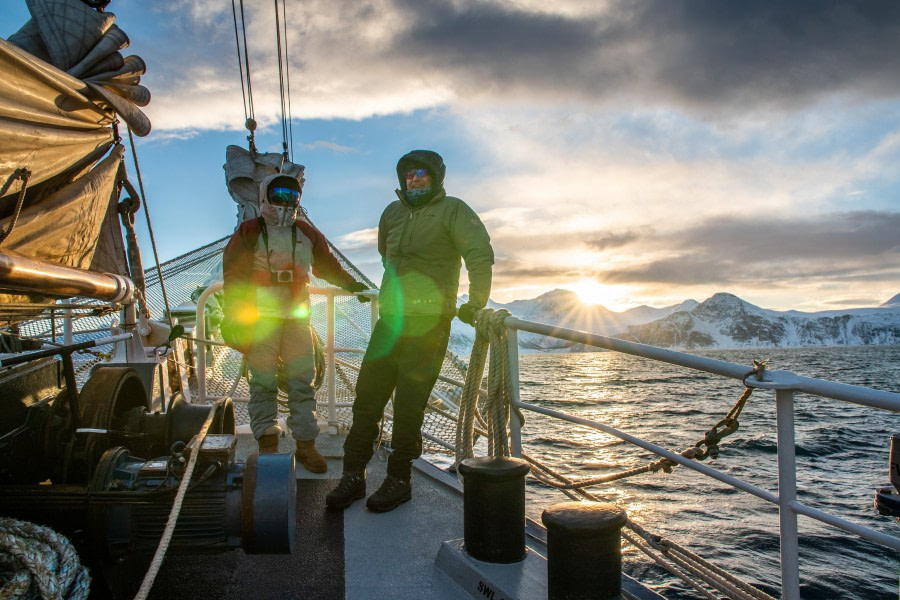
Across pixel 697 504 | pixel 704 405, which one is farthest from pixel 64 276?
pixel 704 405

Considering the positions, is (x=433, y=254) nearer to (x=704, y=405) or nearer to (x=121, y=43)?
(x=121, y=43)

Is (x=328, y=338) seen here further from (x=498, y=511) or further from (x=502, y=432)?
(x=498, y=511)

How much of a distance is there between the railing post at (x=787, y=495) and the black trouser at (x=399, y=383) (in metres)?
2.05

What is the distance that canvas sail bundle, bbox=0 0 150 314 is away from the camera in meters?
2.41

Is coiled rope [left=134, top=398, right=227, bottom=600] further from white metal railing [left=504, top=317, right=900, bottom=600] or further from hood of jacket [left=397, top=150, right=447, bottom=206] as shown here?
hood of jacket [left=397, top=150, right=447, bottom=206]

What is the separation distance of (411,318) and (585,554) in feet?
5.85

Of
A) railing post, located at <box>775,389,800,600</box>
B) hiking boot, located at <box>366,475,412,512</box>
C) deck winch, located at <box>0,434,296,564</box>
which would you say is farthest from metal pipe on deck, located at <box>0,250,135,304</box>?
railing post, located at <box>775,389,800,600</box>

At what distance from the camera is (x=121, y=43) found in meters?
3.18

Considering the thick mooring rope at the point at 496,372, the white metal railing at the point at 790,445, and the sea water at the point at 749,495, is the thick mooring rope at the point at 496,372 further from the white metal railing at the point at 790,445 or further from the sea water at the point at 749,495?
the white metal railing at the point at 790,445

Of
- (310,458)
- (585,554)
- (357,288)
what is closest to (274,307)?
(357,288)

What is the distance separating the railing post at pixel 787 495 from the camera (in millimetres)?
1690

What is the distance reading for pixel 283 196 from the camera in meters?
3.95

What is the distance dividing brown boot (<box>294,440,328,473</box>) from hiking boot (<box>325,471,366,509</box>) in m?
0.54

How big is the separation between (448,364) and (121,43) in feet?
23.9
